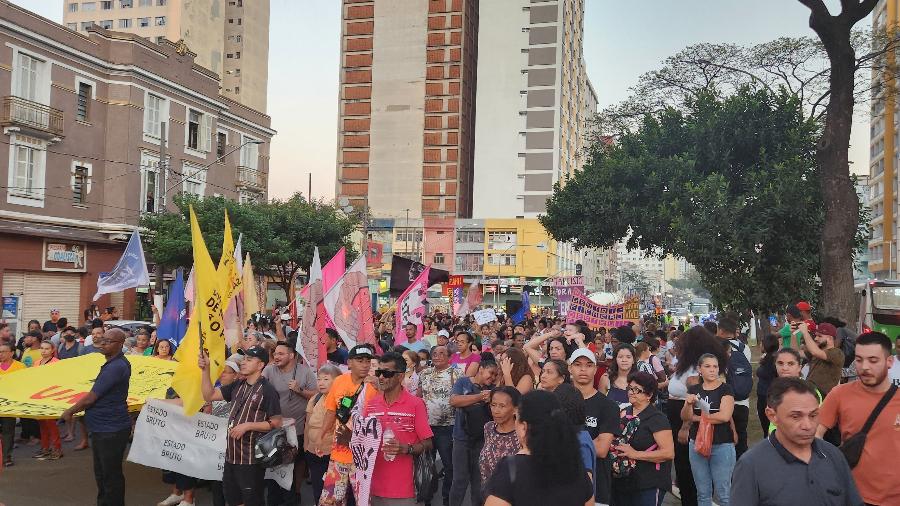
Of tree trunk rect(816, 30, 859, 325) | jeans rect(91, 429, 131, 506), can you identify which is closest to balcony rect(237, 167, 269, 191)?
tree trunk rect(816, 30, 859, 325)

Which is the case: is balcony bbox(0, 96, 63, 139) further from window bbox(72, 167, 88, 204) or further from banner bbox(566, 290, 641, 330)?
banner bbox(566, 290, 641, 330)

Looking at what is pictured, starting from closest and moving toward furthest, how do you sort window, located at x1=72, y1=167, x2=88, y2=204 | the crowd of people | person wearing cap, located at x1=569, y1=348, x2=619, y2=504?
the crowd of people < person wearing cap, located at x1=569, y1=348, x2=619, y2=504 < window, located at x1=72, y1=167, x2=88, y2=204

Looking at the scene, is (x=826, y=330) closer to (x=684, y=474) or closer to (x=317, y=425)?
(x=684, y=474)

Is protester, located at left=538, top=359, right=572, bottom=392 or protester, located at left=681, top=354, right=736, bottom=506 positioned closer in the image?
protester, located at left=538, top=359, right=572, bottom=392

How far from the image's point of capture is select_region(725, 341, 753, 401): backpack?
772 centimetres

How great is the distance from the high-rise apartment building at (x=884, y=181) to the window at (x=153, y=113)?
47.9m

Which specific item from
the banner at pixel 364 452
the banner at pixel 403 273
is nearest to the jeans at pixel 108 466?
the banner at pixel 364 452

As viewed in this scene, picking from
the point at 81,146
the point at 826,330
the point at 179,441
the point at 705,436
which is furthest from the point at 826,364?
the point at 81,146

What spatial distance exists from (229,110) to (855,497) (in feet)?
135

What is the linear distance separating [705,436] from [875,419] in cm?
212

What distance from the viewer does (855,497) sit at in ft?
11.8

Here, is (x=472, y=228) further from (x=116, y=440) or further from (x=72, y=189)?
(x=116, y=440)

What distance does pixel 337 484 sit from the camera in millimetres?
6301

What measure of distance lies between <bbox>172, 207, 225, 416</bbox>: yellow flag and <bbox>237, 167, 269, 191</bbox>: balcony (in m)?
36.0
